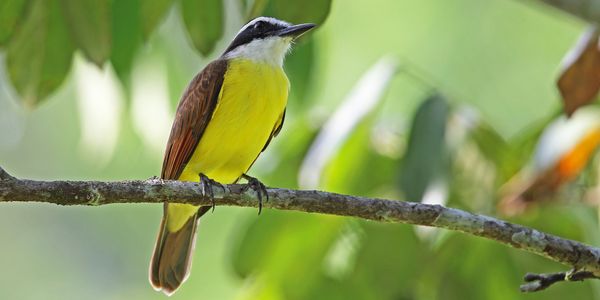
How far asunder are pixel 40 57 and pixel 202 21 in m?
0.78

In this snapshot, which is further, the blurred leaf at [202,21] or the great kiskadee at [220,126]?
the great kiskadee at [220,126]

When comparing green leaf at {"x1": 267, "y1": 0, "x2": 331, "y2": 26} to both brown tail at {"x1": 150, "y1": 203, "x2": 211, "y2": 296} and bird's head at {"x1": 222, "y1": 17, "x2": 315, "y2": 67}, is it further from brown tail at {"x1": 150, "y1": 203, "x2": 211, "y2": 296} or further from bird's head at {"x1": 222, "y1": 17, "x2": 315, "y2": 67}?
brown tail at {"x1": 150, "y1": 203, "x2": 211, "y2": 296}

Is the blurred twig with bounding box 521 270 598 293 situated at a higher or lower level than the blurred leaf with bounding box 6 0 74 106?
lower

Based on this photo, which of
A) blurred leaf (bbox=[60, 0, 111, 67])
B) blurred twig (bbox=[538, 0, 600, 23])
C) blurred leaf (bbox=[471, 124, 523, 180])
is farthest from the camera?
blurred leaf (bbox=[471, 124, 523, 180])

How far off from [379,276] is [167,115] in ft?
5.68

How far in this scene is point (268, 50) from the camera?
4.01 m

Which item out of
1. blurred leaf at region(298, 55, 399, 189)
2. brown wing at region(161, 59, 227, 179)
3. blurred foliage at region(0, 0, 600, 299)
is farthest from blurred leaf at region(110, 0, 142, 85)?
blurred leaf at region(298, 55, 399, 189)

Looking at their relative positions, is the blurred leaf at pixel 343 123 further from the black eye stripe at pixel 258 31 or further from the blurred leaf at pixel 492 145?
the black eye stripe at pixel 258 31

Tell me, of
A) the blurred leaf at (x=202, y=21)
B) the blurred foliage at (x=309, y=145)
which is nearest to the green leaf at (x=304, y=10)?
the blurred foliage at (x=309, y=145)

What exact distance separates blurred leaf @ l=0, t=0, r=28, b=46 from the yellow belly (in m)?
1.29

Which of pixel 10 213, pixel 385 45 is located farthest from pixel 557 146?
pixel 10 213

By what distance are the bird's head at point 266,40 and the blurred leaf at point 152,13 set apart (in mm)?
1364

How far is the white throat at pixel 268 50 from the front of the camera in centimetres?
394

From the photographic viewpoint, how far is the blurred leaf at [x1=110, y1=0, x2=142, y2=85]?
2.91 m
